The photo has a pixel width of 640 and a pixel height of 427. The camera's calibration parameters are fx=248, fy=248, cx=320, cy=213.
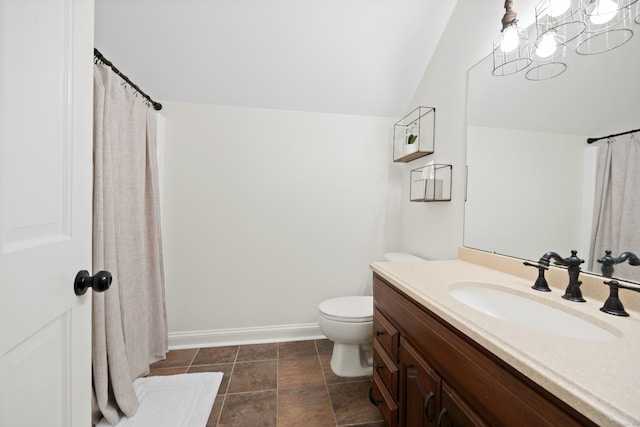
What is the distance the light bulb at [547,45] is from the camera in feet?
3.38

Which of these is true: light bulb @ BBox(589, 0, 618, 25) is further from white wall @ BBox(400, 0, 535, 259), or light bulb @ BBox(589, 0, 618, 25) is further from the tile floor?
the tile floor

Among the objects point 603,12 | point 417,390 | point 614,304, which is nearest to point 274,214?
point 417,390

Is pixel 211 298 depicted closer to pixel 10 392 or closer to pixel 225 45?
pixel 10 392

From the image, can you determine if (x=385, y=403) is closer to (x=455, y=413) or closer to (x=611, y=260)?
(x=455, y=413)

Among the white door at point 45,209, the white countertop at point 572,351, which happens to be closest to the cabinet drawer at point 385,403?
the white countertop at point 572,351

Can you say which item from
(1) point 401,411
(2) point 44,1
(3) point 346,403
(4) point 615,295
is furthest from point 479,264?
(2) point 44,1

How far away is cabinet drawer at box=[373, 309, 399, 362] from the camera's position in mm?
1087

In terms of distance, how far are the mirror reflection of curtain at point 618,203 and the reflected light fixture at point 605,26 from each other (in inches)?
13.5

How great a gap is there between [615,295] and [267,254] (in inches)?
75.9

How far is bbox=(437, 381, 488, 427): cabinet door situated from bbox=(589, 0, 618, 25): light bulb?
136cm

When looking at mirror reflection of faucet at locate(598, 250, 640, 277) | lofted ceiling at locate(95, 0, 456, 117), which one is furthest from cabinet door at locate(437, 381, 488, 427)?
lofted ceiling at locate(95, 0, 456, 117)

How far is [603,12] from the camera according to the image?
2.86 ft

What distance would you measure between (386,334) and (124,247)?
5.03ft

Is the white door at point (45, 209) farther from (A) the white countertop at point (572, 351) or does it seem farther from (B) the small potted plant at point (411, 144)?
(B) the small potted plant at point (411, 144)
